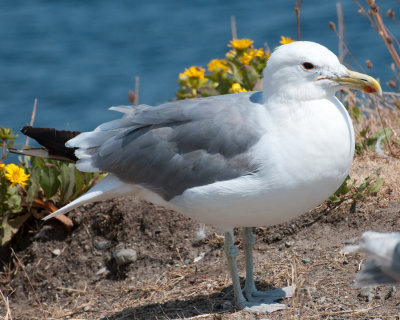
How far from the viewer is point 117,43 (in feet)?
41.1

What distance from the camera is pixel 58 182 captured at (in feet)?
16.3

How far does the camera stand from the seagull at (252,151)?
3525mm

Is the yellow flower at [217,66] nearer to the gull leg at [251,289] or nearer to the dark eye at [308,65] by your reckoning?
the gull leg at [251,289]

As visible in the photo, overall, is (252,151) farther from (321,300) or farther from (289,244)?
(289,244)

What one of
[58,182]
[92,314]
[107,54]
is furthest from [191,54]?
[92,314]

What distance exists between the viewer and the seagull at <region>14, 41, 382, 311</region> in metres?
3.53

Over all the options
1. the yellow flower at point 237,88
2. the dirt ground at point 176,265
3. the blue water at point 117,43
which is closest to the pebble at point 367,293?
the dirt ground at point 176,265

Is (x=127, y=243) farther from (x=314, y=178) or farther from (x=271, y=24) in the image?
(x=271, y=24)

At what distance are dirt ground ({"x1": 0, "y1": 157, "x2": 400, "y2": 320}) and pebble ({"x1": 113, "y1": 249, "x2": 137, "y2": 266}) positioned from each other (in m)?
0.04

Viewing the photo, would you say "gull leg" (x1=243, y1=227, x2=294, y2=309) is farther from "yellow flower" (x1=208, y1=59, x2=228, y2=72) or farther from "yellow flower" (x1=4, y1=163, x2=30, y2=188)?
"yellow flower" (x1=208, y1=59, x2=228, y2=72)

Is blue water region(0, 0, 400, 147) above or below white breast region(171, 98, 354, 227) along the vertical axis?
Answer: above

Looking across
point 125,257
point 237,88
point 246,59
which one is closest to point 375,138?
point 237,88

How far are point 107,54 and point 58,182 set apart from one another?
7.61m

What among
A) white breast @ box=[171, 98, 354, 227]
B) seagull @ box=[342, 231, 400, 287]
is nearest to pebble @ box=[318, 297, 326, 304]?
white breast @ box=[171, 98, 354, 227]
